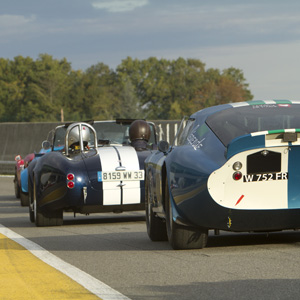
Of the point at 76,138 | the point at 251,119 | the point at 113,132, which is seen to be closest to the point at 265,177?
the point at 251,119

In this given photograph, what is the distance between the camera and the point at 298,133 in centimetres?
834

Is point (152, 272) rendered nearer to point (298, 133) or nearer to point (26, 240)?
point (298, 133)

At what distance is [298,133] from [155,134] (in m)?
7.93

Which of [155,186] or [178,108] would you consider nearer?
[155,186]

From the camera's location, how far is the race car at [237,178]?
8336mm

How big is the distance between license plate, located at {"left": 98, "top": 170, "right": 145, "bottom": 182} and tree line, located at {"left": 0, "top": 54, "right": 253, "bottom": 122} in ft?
Answer: 412

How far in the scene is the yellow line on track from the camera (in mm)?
6500

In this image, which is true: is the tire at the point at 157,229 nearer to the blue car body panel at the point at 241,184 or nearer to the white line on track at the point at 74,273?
the white line on track at the point at 74,273

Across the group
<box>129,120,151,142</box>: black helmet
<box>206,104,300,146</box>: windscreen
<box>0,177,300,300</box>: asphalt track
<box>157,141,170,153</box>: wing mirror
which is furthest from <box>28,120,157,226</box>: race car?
<box>206,104,300,146</box>: windscreen

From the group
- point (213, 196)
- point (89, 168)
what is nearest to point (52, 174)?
point (89, 168)

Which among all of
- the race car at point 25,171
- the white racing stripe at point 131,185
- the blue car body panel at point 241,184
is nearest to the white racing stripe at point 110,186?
the white racing stripe at point 131,185

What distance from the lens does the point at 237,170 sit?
8.37 meters

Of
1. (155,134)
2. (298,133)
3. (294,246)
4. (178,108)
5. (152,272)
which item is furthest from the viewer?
(178,108)

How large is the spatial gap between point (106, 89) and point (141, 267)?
551 feet
